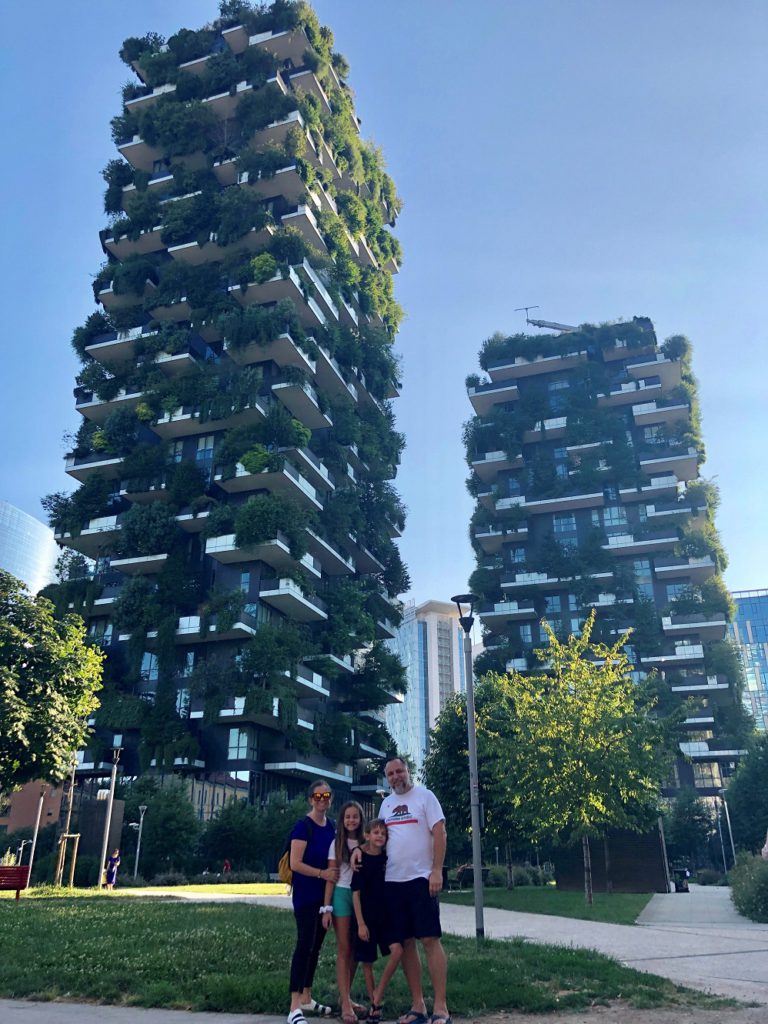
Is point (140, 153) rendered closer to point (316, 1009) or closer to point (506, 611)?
point (506, 611)

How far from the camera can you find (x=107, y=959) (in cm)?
911

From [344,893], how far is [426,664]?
18173cm

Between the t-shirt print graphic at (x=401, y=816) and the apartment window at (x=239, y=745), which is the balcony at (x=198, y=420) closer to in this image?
the apartment window at (x=239, y=745)

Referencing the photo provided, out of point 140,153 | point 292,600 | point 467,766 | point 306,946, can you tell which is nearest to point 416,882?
point 306,946

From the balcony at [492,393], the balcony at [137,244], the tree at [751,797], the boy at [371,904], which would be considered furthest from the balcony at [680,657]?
the boy at [371,904]

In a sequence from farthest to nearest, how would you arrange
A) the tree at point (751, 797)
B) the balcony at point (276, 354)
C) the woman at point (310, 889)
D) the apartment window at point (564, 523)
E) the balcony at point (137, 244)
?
the apartment window at point (564, 523)
the balcony at point (137, 244)
the balcony at point (276, 354)
the tree at point (751, 797)
the woman at point (310, 889)

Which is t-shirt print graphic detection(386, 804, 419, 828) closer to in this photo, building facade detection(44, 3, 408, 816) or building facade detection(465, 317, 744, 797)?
building facade detection(44, 3, 408, 816)

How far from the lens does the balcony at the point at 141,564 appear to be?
5675 centimetres

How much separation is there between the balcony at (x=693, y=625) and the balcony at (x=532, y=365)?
30069mm

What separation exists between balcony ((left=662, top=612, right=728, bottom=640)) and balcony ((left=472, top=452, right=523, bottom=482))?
22.5 m

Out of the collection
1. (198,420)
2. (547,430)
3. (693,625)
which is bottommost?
(693,625)

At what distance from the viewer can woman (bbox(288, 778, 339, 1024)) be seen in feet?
23.1

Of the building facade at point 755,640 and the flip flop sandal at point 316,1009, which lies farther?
the building facade at point 755,640

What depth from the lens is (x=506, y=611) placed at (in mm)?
79500
